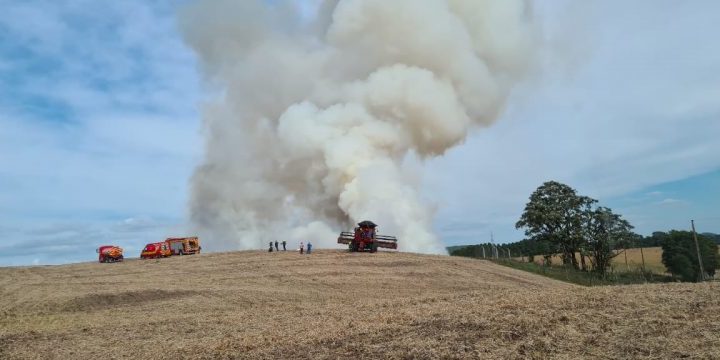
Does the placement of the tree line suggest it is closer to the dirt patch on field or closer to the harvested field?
the harvested field

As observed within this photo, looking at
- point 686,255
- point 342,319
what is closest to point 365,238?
point 342,319

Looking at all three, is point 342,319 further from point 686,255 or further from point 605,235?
point 686,255

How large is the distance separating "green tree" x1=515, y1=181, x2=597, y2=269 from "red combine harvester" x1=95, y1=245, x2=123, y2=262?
1700 inches

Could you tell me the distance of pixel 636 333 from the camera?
374 inches

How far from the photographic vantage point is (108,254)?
50.2m

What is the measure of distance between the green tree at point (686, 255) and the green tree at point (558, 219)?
12.6 m

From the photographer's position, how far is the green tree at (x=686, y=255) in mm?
62688

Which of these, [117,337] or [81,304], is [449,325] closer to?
[117,337]

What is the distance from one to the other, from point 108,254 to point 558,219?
4729cm

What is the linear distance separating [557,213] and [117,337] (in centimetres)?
5408

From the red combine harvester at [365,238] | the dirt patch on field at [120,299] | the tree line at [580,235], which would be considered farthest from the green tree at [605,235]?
the dirt patch on field at [120,299]

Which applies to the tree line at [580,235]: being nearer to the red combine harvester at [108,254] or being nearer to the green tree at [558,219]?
the green tree at [558,219]

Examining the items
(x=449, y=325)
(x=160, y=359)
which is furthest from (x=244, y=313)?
(x=449, y=325)

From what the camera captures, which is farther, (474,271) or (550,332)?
(474,271)
